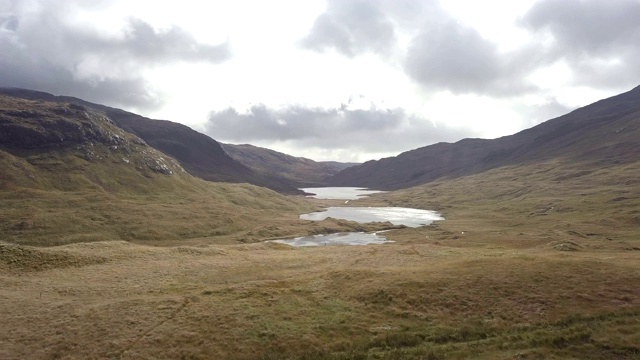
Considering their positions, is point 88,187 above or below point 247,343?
above

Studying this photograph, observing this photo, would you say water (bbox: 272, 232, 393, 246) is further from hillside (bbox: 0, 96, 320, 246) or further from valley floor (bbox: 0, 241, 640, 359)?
valley floor (bbox: 0, 241, 640, 359)

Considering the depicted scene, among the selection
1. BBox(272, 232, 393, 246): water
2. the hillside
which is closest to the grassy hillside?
BBox(272, 232, 393, 246): water

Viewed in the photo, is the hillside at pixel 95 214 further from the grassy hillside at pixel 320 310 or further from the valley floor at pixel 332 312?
the valley floor at pixel 332 312

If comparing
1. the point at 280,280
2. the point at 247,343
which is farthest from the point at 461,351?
the point at 280,280

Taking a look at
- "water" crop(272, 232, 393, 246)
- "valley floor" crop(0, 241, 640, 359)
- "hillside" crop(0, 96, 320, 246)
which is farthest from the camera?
"water" crop(272, 232, 393, 246)

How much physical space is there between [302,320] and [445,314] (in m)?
13.0

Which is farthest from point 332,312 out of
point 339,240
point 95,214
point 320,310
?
point 95,214

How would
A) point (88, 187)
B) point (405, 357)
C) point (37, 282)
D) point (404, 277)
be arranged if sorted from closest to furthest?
point (405, 357) → point (404, 277) → point (37, 282) → point (88, 187)

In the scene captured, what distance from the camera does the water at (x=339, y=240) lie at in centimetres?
13488

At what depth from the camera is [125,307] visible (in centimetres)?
4222

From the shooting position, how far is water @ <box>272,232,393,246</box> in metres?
135

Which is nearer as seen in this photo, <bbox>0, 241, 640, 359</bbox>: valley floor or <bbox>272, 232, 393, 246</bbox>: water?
<bbox>0, 241, 640, 359</bbox>: valley floor

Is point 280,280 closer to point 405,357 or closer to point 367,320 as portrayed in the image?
point 367,320

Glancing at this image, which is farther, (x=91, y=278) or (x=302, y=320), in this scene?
(x=91, y=278)
